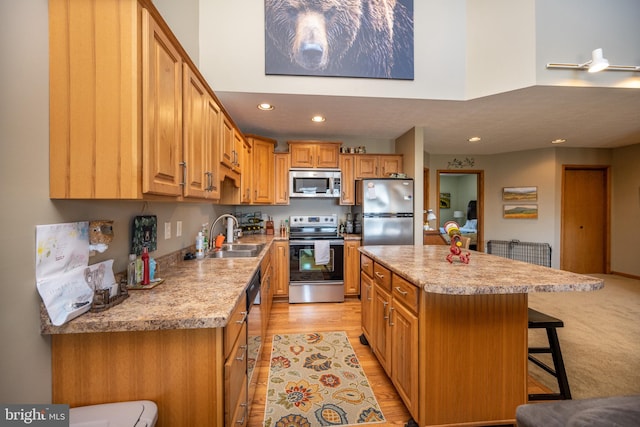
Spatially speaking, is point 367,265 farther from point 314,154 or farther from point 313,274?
point 314,154

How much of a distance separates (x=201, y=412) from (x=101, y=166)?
3.27ft

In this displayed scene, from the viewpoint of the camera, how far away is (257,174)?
3.55 meters

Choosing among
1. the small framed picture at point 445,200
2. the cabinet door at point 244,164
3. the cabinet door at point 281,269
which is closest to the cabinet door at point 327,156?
the cabinet door at point 244,164

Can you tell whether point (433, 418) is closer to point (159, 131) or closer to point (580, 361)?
point (580, 361)

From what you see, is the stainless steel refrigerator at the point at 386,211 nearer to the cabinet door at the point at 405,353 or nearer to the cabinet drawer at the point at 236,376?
the cabinet door at the point at 405,353

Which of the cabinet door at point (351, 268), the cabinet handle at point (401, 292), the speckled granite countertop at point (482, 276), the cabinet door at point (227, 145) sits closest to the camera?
the speckled granite countertop at point (482, 276)

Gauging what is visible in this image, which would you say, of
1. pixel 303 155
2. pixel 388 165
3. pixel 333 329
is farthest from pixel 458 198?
pixel 333 329

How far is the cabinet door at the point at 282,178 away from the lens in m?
3.79

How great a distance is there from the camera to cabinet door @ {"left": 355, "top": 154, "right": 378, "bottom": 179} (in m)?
3.90

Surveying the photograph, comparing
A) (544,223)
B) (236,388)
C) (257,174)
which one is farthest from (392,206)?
(544,223)

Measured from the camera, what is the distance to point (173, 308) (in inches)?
39.8

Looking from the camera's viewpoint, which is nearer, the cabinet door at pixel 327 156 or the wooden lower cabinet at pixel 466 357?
the wooden lower cabinet at pixel 466 357

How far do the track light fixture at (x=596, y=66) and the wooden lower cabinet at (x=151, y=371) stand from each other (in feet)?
11.3

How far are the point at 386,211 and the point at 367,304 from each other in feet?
5.22
